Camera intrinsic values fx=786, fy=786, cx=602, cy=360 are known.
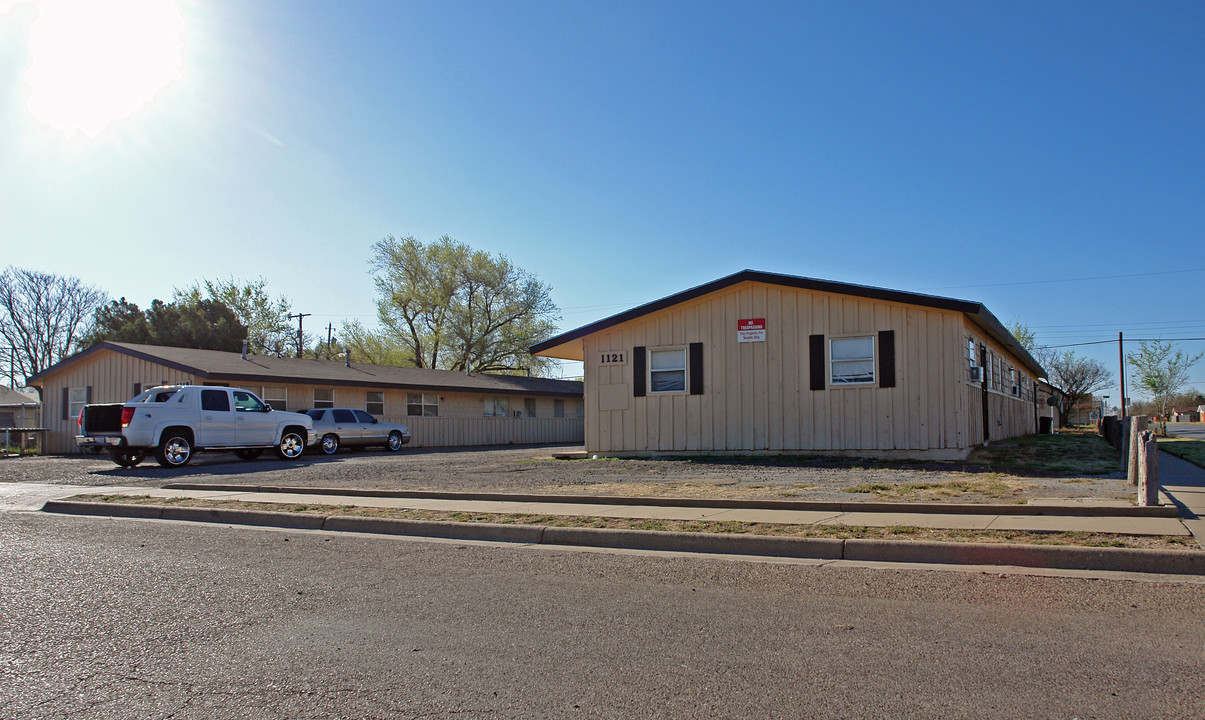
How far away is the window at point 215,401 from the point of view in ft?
61.8

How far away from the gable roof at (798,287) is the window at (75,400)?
18100 mm

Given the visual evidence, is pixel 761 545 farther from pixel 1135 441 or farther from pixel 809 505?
pixel 1135 441

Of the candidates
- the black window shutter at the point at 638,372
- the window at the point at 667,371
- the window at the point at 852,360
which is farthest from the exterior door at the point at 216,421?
the window at the point at 852,360

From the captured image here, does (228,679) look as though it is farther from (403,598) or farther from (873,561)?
(873,561)

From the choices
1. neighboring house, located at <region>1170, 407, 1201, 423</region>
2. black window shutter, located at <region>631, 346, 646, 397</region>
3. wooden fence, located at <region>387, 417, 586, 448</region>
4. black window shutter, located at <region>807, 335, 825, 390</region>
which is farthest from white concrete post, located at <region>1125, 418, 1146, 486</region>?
neighboring house, located at <region>1170, 407, 1201, 423</region>

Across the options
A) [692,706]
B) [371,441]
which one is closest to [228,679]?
[692,706]

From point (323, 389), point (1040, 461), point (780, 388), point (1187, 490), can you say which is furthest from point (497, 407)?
point (1187, 490)

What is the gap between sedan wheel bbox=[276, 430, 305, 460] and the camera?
20734mm

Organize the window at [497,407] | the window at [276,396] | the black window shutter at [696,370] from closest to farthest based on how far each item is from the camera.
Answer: the black window shutter at [696,370] < the window at [276,396] < the window at [497,407]

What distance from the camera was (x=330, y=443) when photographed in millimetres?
24391

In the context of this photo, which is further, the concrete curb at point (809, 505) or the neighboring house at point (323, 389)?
the neighboring house at point (323, 389)

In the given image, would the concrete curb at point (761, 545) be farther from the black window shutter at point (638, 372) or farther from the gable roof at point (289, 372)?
the gable roof at point (289, 372)

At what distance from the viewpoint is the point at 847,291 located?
51.6 feet

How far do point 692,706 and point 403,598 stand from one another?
2.78m
